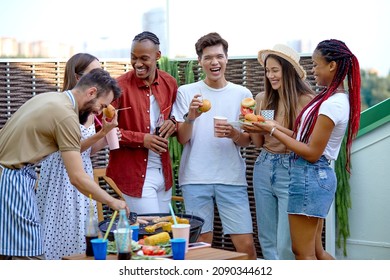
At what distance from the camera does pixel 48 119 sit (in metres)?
3.46

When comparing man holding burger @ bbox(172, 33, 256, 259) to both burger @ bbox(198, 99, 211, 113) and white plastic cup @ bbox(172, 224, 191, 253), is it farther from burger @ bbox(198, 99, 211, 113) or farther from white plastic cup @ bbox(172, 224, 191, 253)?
white plastic cup @ bbox(172, 224, 191, 253)

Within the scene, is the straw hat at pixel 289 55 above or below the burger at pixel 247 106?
above

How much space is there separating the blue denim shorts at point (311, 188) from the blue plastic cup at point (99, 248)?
1.14 metres

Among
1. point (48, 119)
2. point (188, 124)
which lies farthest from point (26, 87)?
point (48, 119)

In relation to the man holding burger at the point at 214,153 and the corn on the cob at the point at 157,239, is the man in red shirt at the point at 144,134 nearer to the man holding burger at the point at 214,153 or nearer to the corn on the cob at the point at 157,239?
the man holding burger at the point at 214,153

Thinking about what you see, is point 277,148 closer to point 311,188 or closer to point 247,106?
point 247,106

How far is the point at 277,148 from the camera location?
4.27 m

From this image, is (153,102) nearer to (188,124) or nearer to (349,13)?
(188,124)

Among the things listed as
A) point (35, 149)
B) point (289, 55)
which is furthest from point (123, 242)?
point (289, 55)

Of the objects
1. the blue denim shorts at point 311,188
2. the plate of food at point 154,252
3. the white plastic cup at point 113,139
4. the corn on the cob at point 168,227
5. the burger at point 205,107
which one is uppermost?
the burger at point 205,107

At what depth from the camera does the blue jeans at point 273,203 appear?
166 inches

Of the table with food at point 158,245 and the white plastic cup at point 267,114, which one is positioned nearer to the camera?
the table with food at point 158,245

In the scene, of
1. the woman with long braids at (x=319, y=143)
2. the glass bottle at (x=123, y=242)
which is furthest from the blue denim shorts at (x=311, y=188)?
the glass bottle at (x=123, y=242)

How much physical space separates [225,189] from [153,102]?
0.76 metres
